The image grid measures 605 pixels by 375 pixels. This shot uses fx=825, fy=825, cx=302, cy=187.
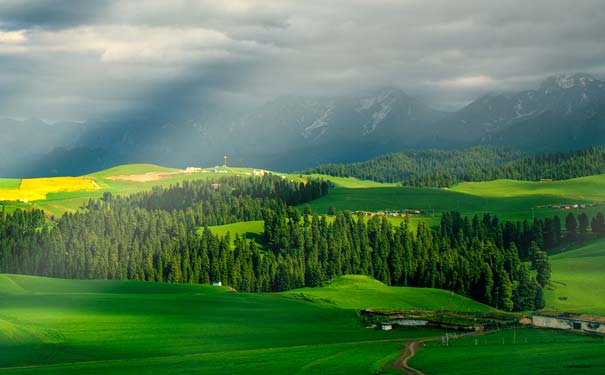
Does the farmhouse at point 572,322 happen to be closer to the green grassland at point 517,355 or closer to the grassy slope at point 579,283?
the green grassland at point 517,355

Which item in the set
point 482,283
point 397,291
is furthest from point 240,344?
point 482,283

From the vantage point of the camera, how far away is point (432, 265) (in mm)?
183875

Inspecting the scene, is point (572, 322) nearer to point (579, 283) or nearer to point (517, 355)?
point (517, 355)

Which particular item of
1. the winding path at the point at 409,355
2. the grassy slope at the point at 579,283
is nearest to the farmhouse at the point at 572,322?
the winding path at the point at 409,355

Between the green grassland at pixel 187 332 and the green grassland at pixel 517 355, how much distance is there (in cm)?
545

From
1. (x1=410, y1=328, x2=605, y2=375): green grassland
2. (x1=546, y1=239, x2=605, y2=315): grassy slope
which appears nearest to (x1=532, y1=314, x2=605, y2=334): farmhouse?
(x1=410, y1=328, x2=605, y2=375): green grassland

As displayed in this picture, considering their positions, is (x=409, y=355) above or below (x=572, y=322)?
below

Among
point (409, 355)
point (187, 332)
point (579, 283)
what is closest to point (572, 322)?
point (409, 355)

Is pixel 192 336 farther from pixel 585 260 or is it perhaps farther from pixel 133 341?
pixel 585 260

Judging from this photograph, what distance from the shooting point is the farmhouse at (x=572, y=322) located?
104 metres

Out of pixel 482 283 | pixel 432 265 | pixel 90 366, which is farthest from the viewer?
pixel 432 265

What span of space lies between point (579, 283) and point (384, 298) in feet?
143

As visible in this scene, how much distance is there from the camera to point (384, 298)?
5664 inches

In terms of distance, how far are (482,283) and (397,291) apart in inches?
1041
